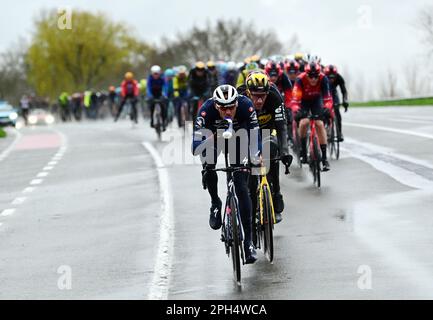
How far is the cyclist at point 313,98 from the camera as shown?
1822 cm

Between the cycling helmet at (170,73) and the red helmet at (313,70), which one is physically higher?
the red helmet at (313,70)

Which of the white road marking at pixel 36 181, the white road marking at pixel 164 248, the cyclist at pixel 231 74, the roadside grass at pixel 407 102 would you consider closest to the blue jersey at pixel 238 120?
the white road marking at pixel 164 248

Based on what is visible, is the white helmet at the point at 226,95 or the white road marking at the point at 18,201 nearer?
the white helmet at the point at 226,95

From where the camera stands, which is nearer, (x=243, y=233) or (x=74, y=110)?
(x=243, y=233)

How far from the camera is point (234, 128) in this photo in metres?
11.1

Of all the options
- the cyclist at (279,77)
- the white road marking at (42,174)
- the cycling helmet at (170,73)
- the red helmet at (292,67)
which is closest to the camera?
the cyclist at (279,77)

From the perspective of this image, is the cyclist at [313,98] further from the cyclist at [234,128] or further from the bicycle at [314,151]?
the cyclist at [234,128]

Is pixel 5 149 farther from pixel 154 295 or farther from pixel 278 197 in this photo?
pixel 154 295

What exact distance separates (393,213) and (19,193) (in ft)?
25.4

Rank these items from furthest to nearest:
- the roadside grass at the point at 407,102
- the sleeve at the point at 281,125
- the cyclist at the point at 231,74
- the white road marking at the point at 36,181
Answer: the roadside grass at the point at 407,102 → the cyclist at the point at 231,74 → the white road marking at the point at 36,181 → the sleeve at the point at 281,125

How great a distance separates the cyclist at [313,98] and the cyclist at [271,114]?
182 inches

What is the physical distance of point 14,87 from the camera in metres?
160
